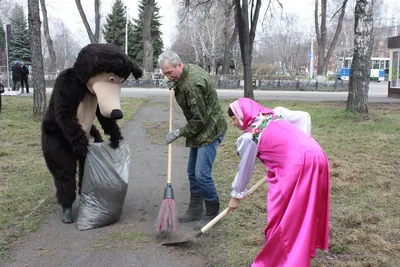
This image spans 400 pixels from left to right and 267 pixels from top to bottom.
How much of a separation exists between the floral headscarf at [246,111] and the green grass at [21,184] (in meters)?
2.29

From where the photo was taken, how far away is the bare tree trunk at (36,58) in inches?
424

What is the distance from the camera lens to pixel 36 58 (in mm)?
10977

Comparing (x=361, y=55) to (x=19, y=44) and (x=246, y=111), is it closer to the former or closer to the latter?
(x=246, y=111)

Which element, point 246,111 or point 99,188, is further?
point 99,188

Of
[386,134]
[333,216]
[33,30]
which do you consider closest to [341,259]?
[333,216]

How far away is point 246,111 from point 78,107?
1976mm

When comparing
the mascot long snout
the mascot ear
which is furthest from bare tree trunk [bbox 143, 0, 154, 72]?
the mascot long snout

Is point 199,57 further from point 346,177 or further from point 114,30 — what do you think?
point 346,177

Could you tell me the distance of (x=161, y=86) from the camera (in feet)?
98.7

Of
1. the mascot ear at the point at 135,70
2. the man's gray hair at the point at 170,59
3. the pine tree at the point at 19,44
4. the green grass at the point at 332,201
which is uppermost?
the pine tree at the point at 19,44

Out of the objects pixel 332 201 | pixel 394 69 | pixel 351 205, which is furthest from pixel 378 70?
pixel 351 205

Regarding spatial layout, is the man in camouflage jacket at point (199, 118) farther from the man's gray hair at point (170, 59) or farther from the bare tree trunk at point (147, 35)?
the bare tree trunk at point (147, 35)

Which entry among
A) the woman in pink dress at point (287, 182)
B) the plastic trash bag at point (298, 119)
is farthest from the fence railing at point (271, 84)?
the woman in pink dress at point (287, 182)

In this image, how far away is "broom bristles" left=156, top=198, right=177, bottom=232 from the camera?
13.2ft
